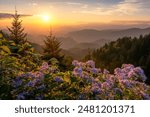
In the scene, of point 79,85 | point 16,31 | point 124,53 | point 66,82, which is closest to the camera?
point 66,82

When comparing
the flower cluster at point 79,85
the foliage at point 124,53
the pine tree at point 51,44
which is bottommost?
the foliage at point 124,53

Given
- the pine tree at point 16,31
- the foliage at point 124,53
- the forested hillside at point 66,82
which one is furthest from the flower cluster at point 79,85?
the foliage at point 124,53

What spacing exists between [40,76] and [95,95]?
80cm

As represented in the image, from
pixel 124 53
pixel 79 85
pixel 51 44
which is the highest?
pixel 79 85

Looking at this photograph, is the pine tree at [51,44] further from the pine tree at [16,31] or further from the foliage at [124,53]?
the foliage at [124,53]

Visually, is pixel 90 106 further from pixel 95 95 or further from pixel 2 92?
pixel 2 92

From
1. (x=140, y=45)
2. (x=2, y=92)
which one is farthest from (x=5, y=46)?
(x=140, y=45)

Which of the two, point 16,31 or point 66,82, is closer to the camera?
point 66,82

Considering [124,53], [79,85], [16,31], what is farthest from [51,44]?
[124,53]

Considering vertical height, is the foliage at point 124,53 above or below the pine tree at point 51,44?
below

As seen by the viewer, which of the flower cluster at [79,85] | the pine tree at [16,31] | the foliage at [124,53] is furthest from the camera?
the foliage at [124,53]

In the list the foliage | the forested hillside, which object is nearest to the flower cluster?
the forested hillside

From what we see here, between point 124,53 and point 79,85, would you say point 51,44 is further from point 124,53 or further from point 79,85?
point 124,53

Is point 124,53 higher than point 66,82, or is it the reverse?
point 66,82
